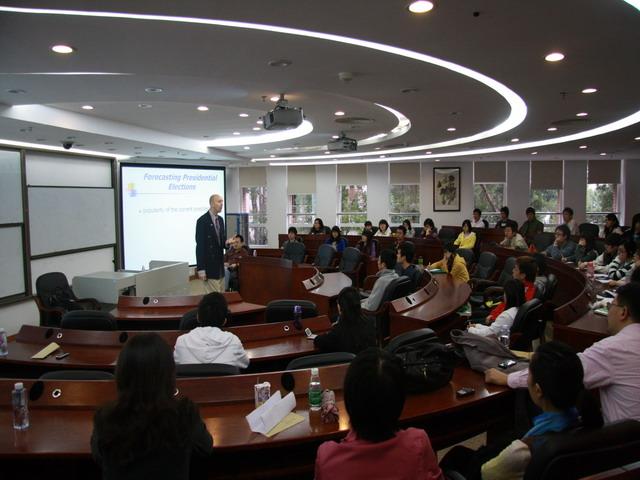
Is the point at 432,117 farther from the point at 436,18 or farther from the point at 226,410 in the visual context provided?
the point at 226,410

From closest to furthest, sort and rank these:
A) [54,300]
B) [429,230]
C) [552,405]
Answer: [552,405]
[54,300]
[429,230]

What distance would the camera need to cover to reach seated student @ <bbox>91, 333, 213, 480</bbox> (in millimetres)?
1479

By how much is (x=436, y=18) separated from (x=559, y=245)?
19.8ft

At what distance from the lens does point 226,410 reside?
7.61ft

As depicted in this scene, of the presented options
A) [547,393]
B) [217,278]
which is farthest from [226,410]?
[217,278]

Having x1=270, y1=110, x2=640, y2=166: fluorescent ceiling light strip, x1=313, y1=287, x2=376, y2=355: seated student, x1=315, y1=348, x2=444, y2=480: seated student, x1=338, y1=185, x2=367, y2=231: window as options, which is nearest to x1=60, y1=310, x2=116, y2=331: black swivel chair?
x1=313, y1=287, x2=376, y2=355: seated student

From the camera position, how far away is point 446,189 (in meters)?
13.7

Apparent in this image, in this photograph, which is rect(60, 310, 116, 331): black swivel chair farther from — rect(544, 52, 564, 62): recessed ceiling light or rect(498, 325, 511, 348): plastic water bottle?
rect(544, 52, 564, 62): recessed ceiling light

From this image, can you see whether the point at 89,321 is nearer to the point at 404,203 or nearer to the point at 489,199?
the point at 404,203

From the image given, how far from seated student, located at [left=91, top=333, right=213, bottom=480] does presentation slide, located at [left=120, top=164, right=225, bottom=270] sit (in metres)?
9.28

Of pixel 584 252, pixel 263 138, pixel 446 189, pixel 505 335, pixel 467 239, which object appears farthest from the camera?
pixel 446 189

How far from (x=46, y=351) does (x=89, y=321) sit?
55cm

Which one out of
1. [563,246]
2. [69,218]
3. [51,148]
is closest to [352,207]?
[563,246]

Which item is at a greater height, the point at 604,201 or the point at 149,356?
the point at 604,201
